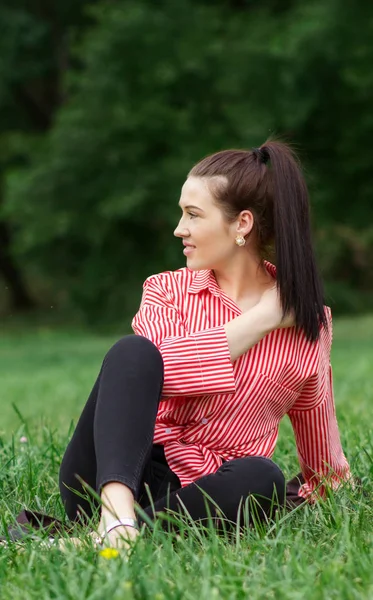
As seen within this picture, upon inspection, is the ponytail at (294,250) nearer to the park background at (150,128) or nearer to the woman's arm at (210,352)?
the woman's arm at (210,352)

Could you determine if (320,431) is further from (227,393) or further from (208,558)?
(208,558)

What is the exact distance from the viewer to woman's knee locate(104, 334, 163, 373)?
8.13ft

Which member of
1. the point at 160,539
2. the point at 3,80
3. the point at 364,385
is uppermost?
the point at 3,80

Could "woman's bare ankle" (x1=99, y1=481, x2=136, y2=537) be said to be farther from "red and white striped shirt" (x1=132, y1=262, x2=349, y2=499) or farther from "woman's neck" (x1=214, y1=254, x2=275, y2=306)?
"woman's neck" (x1=214, y1=254, x2=275, y2=306)

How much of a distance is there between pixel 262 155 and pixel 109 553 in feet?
4.21

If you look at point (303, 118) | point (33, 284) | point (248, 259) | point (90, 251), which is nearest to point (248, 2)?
point (303, 118)

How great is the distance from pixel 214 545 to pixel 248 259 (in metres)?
1.00

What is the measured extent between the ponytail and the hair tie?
4 cm

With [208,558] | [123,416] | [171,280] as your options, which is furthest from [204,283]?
[208,558]

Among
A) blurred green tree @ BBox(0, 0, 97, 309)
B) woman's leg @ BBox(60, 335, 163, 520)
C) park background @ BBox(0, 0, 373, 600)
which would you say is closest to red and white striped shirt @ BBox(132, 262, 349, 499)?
woman's leg @ BBox(60, 335, 163, 520)

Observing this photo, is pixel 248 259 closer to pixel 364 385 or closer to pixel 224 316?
pixel 224 316

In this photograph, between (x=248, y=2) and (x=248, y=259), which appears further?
(x=248, y=2)

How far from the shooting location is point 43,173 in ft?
59.0

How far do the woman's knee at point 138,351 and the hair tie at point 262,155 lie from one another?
652mm
